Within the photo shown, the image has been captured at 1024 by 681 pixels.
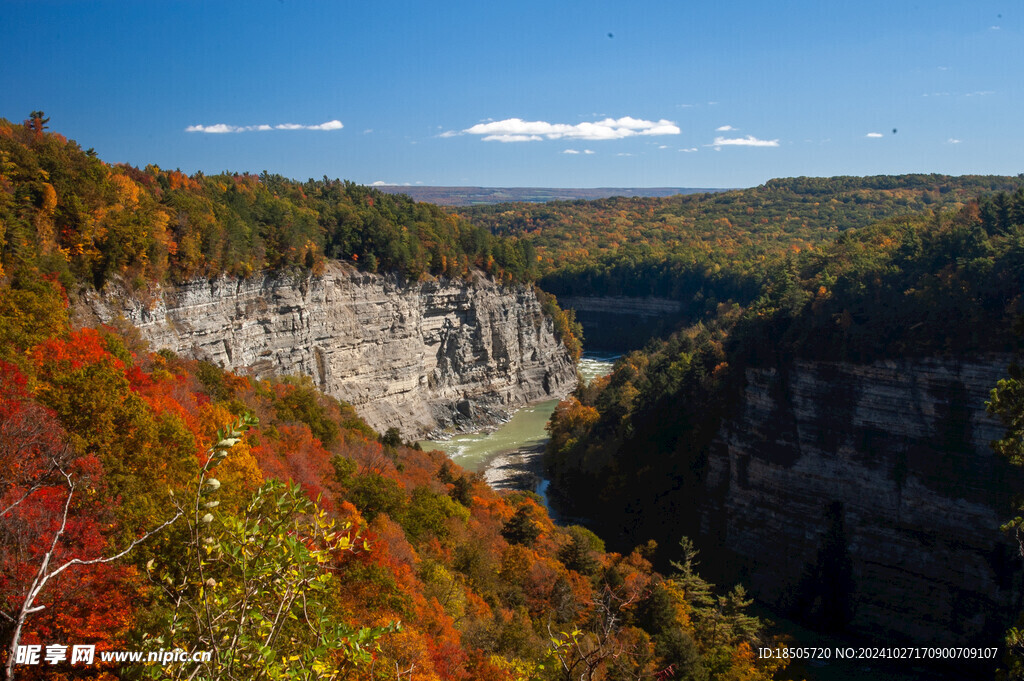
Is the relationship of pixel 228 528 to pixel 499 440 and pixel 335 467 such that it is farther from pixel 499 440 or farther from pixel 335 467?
pixel 499 440

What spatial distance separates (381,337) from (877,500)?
35.3 metres

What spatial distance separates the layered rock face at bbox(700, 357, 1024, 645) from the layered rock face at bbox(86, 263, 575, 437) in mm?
26797

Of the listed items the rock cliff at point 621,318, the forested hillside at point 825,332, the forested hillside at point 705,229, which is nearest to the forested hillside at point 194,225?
the forested hillside at point 825,332

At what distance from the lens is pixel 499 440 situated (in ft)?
197

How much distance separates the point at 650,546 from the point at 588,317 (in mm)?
68130

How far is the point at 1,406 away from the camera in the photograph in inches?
591

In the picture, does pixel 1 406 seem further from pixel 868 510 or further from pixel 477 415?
pixel 477 415

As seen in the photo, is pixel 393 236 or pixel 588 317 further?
pixel 588 317

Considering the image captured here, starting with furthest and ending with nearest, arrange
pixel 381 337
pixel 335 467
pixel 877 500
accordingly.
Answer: pixel 381 337 → pixel 877 500 → pixel 335 467

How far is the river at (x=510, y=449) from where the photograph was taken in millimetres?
50375

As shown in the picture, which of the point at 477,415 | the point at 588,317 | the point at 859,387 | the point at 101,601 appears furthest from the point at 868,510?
the point at 588,317

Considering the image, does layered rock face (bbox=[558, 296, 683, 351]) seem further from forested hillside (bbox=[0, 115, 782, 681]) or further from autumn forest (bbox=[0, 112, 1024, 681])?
forested hillside (bbox=[0, 115, 782, 681])

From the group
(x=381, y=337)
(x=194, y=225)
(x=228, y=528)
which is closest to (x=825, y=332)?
(x=381, y=337)

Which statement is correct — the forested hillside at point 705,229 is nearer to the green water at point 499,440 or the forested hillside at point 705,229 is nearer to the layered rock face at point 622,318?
the layered rock face at point 622,318
